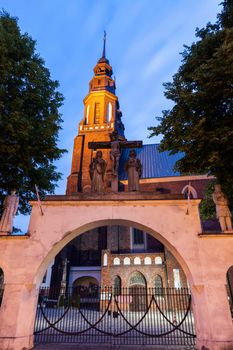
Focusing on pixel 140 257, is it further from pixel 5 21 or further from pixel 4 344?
pixel 5 21

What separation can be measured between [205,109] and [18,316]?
8911 mm

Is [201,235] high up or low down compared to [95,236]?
down

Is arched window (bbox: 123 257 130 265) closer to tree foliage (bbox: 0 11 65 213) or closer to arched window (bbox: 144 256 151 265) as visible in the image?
arched window (bbox: 144 256 151 265)

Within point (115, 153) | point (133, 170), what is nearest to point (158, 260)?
point (133, 170)

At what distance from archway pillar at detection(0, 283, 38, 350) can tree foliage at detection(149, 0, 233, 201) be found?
6967 millimetres

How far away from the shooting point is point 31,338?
6.56 meters

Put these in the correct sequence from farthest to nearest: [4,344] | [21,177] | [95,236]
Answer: [95,236] < [21,177] < [4,344]

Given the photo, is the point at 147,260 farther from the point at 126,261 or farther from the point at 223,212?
the point at 223,212

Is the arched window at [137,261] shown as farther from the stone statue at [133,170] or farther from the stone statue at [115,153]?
the stone statue at [115,153]

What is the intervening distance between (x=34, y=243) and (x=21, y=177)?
171 inches

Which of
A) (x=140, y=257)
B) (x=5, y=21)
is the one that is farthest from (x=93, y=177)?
(x=140, y=257)

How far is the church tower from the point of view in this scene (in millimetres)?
29969

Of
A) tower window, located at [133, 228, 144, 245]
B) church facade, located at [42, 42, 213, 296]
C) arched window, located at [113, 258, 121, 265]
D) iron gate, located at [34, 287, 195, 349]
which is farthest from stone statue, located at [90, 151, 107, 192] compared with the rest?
tower window, located at [133, 228, 144, 245]

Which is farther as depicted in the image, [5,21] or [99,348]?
[5,21]
